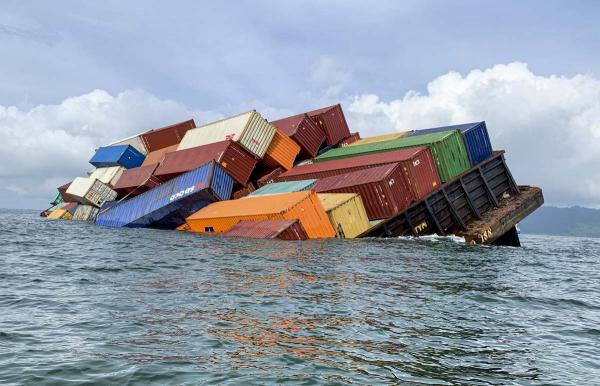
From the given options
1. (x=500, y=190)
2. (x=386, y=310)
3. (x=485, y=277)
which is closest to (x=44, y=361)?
(x=386, y=310)

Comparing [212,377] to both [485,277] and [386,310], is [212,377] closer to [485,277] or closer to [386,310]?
[386,310]

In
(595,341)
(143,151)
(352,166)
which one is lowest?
(595,341)

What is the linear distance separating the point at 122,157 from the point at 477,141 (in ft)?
120

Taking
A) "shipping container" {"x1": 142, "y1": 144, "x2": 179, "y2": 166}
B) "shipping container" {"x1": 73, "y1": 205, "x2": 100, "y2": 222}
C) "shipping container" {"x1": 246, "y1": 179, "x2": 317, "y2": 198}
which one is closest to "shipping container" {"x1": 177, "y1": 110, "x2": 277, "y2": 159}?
"shipping container" {"x1": 246, "y1": 179, "x2": 317, "y2": 198}

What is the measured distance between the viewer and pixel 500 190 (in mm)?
32094

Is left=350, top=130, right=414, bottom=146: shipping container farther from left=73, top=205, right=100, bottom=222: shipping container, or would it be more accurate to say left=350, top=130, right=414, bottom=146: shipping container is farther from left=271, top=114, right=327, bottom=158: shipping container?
left=73, top=205, right=100, bottom=222: shipping container

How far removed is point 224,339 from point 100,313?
3.37 m

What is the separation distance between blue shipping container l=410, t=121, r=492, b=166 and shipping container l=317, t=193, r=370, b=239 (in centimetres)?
975

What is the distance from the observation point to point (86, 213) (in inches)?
2079

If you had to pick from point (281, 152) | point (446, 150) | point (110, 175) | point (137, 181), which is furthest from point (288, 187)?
point (110, 175)

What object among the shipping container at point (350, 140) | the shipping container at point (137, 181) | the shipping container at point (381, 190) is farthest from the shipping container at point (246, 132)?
the shipping container at point (381, 190)

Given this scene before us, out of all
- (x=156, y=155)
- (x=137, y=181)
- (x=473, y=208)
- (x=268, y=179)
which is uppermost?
(x=156, y=155)

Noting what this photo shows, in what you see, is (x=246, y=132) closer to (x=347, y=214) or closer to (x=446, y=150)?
(x=347, y=214)

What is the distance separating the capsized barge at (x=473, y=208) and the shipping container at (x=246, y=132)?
14055 mm
